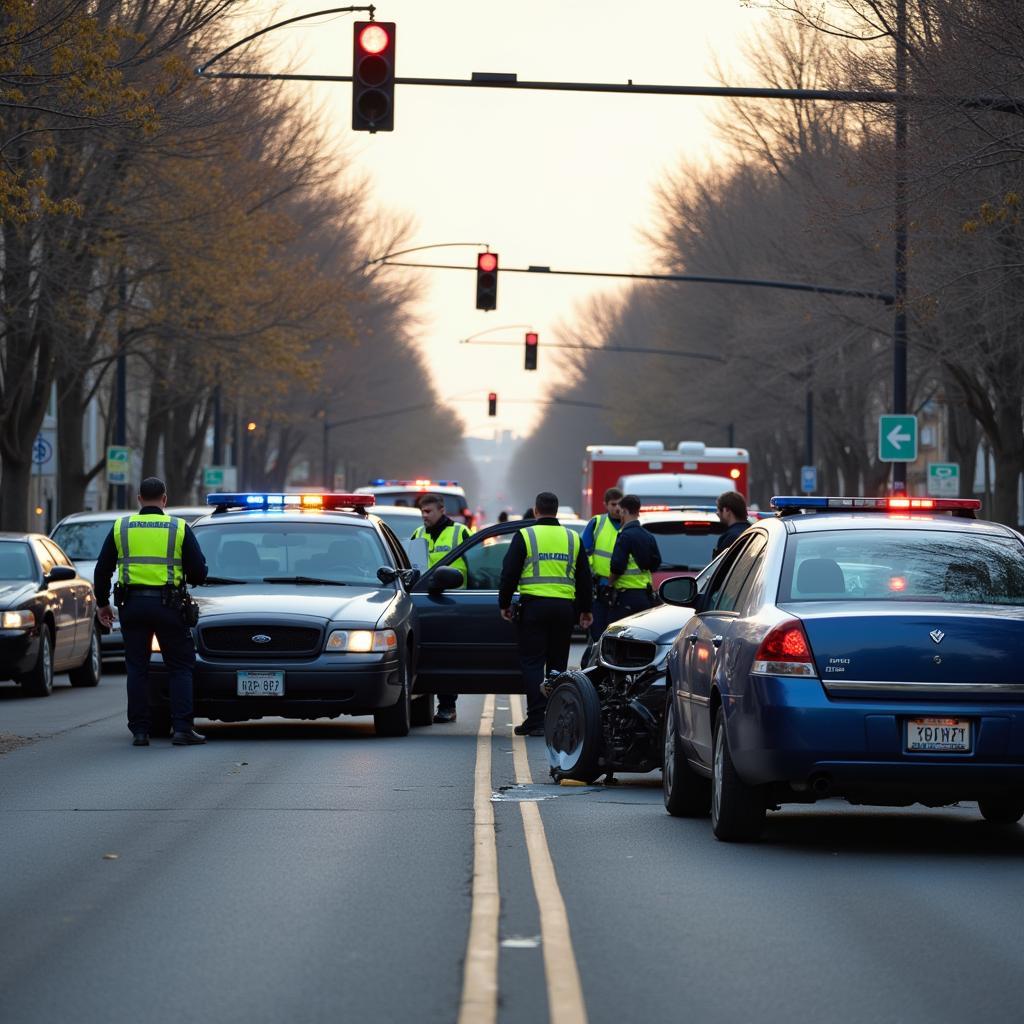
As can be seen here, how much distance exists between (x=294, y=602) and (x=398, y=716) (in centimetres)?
117

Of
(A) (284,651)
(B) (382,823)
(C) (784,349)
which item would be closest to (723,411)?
(C) (784,349)

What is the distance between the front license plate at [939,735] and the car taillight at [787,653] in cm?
50

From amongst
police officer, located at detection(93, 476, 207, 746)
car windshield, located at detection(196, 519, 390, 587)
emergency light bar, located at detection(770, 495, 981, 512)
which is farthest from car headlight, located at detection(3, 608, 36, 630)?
emergency light bar, located at detection(770, 495, 981, 512)

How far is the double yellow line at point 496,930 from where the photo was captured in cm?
657

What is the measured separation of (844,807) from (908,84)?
39.3ft

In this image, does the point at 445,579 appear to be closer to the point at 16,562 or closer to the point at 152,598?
the point at 152,598

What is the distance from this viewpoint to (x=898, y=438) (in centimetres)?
3150

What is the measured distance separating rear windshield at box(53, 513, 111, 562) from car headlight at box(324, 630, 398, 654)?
11.7 metres

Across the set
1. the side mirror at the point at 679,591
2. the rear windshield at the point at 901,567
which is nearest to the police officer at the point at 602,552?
the side mirror at the point at 679,591

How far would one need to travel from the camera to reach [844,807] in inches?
490

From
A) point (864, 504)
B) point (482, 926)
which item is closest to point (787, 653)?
point (864, 504)

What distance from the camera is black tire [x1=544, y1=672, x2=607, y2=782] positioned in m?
12.7

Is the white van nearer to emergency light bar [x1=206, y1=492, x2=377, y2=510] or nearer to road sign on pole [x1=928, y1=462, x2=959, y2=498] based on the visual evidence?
road sign on pole [x1=928, y1=462, x2=959, y2=498]

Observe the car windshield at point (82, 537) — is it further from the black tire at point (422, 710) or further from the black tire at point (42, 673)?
the black tire at point (422, 710)
